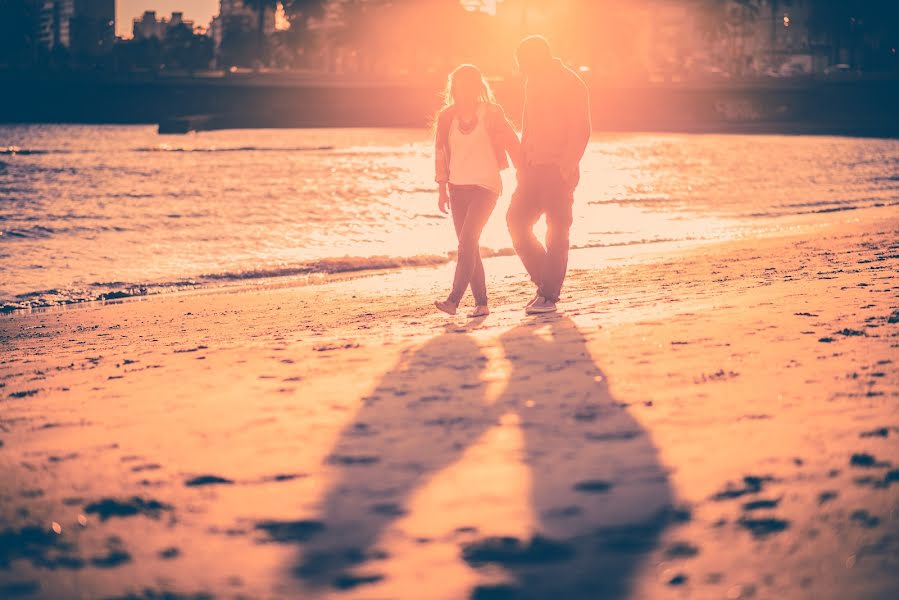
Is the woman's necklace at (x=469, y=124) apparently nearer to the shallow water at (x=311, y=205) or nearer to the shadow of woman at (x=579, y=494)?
the shadow of woman at (x=579, y=494)

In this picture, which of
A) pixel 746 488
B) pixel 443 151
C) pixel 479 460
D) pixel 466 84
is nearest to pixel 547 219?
pixel 443 151

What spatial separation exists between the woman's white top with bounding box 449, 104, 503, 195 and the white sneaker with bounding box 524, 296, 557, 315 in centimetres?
103

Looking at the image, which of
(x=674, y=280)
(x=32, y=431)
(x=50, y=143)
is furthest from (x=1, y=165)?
(x=32, y=431)

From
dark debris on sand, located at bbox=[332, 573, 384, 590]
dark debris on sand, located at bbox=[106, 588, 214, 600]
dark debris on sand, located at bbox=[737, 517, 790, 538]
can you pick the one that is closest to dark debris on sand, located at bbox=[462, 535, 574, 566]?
dark debris on sand, located at bbox=[332, 573, 384, 590]

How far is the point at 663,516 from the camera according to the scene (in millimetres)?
3809

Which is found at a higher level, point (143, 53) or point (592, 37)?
point (592, 37)

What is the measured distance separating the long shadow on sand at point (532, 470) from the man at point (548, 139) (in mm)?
1922

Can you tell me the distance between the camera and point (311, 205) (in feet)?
97.6

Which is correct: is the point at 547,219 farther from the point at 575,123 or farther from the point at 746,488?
the point at 746,488

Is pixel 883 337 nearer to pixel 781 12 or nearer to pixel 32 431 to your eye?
pixel 32 431

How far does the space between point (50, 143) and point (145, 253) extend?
57.0 m

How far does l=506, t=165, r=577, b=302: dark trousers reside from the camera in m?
8.21

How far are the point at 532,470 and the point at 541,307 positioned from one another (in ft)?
14.0

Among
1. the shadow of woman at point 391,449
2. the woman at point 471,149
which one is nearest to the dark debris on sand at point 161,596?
the shadow of woman at point 391,449
